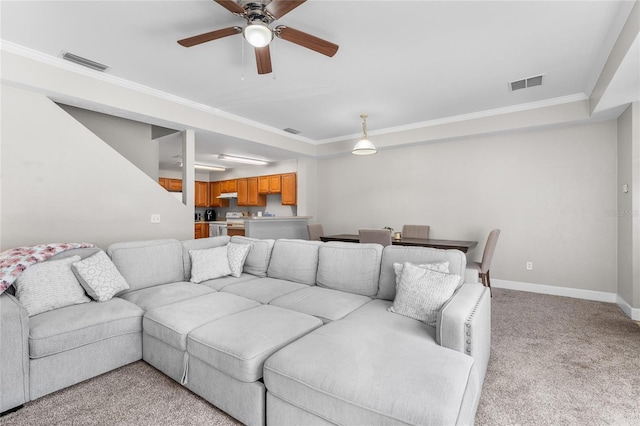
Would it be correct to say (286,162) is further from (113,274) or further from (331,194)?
(113,274)

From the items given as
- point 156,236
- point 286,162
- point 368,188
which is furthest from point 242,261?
point 286,162

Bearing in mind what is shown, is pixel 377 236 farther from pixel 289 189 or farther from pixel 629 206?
pixel 289 189

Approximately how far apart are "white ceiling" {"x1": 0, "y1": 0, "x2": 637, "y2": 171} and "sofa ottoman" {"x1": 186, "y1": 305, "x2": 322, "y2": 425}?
234cm

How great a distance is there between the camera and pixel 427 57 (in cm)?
308

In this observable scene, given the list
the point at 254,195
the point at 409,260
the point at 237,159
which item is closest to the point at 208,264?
the point at 409,260

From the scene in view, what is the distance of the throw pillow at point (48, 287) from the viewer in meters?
2.21

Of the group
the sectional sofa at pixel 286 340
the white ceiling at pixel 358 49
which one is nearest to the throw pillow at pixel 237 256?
the sectional sofa at pixel 286 340

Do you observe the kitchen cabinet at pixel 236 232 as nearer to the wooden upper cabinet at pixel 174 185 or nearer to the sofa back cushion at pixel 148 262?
the sofa back cushion at pixel 148 262

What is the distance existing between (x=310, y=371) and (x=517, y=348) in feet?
7.17

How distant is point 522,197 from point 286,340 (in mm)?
4412

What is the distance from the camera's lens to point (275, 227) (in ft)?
20.3

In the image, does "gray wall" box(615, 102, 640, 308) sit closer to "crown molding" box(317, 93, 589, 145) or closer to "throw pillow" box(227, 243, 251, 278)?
"crown molding" box(317, 93, 589, 145)

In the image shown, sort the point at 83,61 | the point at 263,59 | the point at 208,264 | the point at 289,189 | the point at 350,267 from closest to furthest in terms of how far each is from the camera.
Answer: the point at 263,59 → the point at 350,267 → the point at 83,61 → the point at 208,264 → the point at 289,189

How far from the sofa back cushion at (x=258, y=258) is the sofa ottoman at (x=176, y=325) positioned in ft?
2.79
